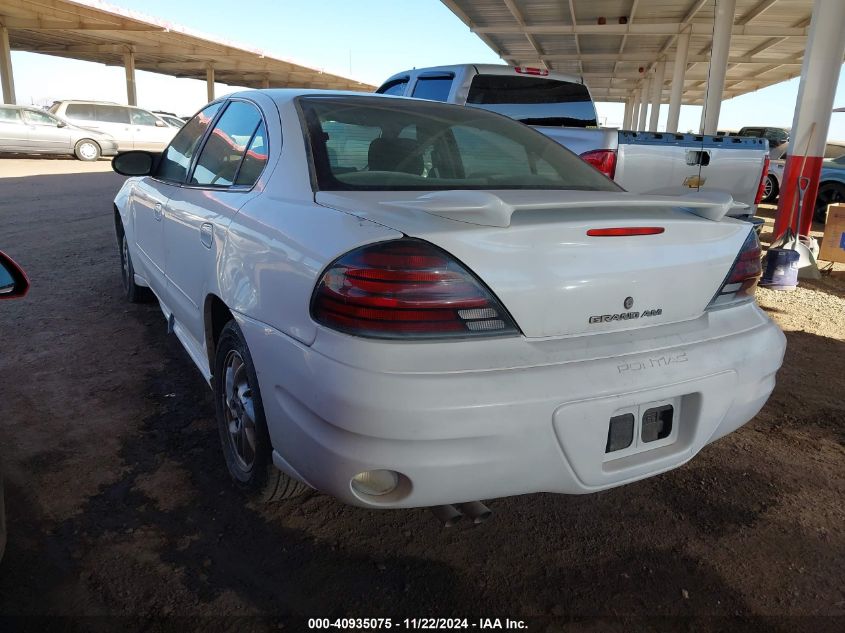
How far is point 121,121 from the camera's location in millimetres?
20797

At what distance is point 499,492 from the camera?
1.85 meters

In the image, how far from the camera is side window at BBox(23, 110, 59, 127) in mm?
18234

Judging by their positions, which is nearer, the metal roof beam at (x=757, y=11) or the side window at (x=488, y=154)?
the side window at (x=488, y=154)

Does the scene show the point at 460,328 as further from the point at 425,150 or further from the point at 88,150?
the point at 88,150

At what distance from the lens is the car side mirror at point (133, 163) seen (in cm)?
379

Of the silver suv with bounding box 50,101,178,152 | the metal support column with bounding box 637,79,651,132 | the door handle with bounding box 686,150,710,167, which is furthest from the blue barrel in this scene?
the metal support column with bounding box 637,79,651,132

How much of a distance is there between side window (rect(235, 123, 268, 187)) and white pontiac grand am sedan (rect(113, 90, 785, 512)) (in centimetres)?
3

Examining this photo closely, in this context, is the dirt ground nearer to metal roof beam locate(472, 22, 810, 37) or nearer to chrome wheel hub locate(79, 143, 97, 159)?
metal roof beam locate(472, 22, 810, 37)

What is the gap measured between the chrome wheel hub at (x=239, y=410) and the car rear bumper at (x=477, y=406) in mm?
349

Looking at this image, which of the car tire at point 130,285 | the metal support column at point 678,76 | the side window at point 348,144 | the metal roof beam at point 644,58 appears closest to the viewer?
the side window at point 348,144

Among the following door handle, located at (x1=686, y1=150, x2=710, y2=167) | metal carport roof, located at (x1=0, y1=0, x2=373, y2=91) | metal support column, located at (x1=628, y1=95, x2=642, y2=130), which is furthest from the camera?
metal support column, located at (x1=628, y1=95, x2=642, y2=130)

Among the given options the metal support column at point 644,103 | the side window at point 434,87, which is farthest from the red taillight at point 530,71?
the metal support column at point 644,103

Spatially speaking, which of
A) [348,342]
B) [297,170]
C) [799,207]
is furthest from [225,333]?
[799,207]

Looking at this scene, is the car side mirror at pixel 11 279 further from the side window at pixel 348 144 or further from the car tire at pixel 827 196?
the car tire at pixel 827 196
